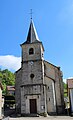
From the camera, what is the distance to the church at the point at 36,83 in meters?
30.6

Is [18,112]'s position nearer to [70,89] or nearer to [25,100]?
[25,100]

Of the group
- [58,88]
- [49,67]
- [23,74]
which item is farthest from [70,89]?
Result: [23,74]

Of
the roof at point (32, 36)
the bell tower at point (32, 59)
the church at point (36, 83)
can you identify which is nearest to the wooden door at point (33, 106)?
the church at point (36, 83)

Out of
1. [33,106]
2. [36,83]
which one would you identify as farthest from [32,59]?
[33,106]

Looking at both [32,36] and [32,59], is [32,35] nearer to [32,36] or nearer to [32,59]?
[32,36]

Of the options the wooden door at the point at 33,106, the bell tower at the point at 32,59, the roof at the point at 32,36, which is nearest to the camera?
the wooden door at the point at 33,106

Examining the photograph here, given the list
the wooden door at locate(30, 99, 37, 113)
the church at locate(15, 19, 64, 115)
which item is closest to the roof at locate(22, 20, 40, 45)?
the church at locate(15, 19, 64, 115)

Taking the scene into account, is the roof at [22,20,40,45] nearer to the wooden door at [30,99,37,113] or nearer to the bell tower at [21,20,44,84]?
the bell tower at [21,20,44,84]

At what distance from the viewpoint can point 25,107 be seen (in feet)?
101

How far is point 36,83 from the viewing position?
3133 cm

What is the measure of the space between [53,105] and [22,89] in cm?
610

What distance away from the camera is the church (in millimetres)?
30609

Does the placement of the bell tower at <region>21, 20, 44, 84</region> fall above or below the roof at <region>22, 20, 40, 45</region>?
below

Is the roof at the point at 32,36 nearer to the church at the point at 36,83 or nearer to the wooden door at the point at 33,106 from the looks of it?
the church at the point at 36,83
